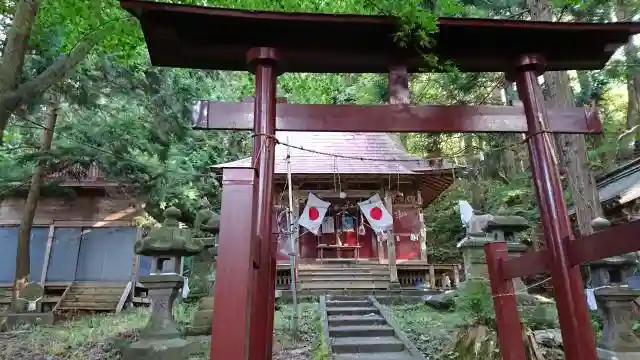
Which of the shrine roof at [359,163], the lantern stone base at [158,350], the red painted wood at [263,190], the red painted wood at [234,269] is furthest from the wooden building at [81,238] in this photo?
the red painted wood at [234,269]

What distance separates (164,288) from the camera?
5793mm

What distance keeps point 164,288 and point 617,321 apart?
5.77 meters

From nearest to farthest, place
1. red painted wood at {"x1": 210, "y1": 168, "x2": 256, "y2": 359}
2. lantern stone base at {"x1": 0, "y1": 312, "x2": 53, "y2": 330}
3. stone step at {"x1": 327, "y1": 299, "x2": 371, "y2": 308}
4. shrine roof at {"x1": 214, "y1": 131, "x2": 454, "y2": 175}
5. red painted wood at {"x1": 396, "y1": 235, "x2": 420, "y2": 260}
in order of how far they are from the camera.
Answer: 1. red painted wood at {"x1": 210, "y1": 168, "x2": 256, "y2": 359}
2. lantern stone base at {"x1": 0, "y1": 312, "x2": 53, "y2": 330}
3. stone step at {"x1": 327, "y1": 299, "x2": 371, "y2": 308}
4. shrine roof at {"x1": 214, "y1": 131, "x2": 454, "y2": 175}
5. red painted wood at {"x1": 396, "y1": 235, "x2": 420, "y2": 260}

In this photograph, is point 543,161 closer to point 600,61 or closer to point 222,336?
point 600,61

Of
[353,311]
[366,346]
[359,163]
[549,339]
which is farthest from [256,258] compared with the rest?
[359,163]

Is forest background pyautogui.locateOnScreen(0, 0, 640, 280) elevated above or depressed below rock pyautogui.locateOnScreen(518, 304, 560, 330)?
above

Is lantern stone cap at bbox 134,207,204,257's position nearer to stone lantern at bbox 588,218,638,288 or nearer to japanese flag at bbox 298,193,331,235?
stone lantern at bbox 588,218,638,288

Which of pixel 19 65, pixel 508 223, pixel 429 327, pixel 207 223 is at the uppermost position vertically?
pixel 19 65

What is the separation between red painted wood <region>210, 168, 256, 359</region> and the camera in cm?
248

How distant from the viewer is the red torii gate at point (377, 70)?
122 inches

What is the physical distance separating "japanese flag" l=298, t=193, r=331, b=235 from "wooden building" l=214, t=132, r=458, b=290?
0.51m

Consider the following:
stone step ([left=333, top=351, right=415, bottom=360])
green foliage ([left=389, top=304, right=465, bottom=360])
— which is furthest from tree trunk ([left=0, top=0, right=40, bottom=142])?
green foliage ([left=389, top=304, right=465, bottom=360])

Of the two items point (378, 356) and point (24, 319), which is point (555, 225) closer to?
point (378, 356)

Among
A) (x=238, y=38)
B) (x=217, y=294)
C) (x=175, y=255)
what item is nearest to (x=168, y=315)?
(x=175, y=255)
